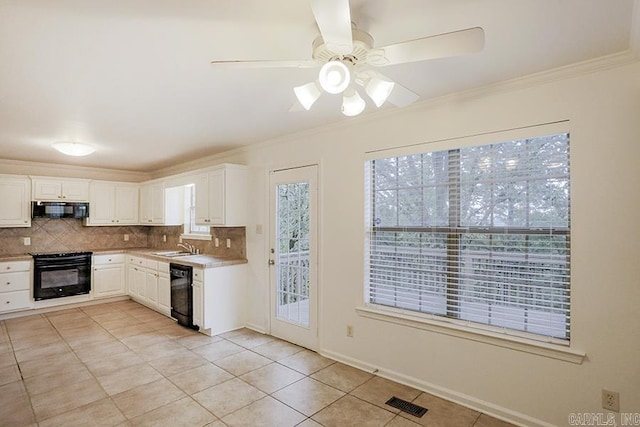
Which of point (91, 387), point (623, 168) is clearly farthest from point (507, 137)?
point (91, 387)

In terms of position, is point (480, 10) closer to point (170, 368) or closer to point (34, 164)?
point (170, 368)

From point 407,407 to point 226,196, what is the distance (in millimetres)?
3118

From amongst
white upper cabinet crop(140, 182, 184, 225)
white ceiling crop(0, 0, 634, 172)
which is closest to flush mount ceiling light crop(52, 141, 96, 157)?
white ceiling crop(0, 0, 634, 172)

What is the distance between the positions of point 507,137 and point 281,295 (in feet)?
9.59

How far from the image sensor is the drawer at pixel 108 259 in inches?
230

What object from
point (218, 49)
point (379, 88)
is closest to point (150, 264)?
point (218, 49)

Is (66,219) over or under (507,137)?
under

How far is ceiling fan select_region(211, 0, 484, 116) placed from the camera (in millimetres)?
1318

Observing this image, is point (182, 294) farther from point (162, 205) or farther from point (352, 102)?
point (352, 102)

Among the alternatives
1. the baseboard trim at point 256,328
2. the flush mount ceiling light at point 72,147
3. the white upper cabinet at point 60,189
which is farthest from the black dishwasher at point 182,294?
the white upper cabinet at point 60,189

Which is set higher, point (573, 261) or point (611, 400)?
point (573, 261)

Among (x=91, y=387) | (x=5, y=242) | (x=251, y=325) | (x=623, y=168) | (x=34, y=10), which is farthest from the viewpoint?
(x=5, y=242)

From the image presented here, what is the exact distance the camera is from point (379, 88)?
180 cm

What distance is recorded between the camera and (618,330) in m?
2.10
